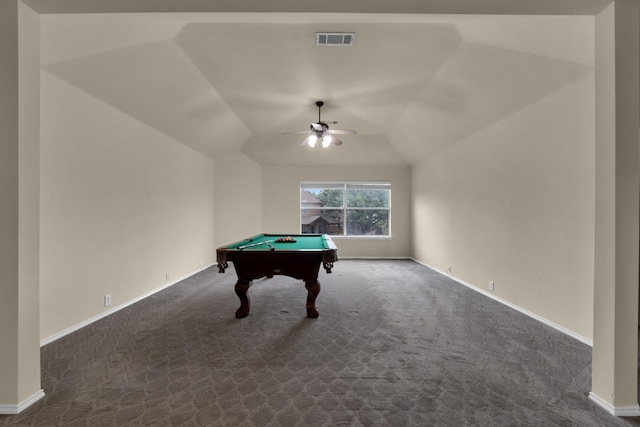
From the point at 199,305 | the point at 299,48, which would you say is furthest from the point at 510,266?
the point at 199,305

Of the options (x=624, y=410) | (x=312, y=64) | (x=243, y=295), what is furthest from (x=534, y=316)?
(x=312, y=64)

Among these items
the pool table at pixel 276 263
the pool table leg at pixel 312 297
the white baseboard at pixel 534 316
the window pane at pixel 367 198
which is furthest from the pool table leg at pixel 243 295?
the window pane at pixel 367 198

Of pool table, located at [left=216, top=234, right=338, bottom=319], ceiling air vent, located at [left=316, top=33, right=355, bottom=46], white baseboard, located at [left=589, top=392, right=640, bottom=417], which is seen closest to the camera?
white baseboard, located at [left=589, top=392, right=640, bottom=417]

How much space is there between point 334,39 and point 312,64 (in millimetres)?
546

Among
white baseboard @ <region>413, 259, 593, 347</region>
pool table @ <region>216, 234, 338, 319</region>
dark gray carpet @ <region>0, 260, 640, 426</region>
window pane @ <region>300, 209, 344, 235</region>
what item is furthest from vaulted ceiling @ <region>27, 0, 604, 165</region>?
window pane @ <region>300, 209, 344, 235</region>

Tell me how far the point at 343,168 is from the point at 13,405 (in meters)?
6.58

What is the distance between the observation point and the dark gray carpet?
173 centimetres

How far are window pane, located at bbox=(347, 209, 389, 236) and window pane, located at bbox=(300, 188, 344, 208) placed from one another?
439mm

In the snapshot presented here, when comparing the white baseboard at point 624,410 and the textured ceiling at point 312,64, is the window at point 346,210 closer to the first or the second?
the textured ceiling at point 312,64

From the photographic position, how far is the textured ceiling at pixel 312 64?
2.52 meters

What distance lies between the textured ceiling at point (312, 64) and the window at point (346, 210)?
2.71 m

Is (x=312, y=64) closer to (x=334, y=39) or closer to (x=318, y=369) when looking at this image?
(x=334, y=39)

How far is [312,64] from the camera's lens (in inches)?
132

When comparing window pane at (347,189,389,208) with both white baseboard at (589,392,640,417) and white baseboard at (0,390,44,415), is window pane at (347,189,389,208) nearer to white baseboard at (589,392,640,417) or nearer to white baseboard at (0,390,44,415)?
white baseboard at (589,392,640,417)
